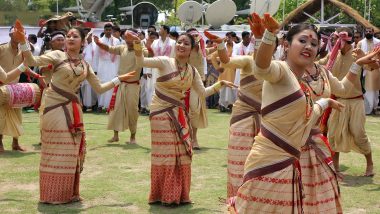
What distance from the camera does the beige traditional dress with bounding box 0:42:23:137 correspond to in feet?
31.0

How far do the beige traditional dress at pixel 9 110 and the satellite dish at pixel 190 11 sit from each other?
10938 millimetres

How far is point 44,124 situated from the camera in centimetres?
657

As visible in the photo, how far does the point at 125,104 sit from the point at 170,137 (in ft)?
14.6

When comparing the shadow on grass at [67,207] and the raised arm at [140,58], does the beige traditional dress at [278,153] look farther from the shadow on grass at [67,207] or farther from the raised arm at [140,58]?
the shadow on grass at [67,207]

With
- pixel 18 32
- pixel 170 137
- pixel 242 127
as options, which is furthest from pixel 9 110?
pixel 242 127

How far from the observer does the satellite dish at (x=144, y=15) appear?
21.1m

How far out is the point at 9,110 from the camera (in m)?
9.81

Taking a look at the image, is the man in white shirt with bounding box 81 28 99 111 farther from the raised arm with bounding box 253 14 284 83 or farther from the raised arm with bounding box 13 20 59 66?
the raised arm with bounding box 253 14 284 83

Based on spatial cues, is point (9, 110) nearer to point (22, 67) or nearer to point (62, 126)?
point (62, 126)

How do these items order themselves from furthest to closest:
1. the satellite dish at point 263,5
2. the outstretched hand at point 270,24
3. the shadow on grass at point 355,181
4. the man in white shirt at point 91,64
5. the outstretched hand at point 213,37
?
the satellite dish at point 263,5 → the man in white shirt at point 91,64 → the shadow on grass at point 355,181 → the outstretched hand at point 213,37 → the outstretched hand at point 270,24

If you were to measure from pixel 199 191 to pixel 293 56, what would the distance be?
341 centimetres

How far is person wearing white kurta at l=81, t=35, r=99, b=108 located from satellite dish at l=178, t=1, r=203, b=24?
5695mm

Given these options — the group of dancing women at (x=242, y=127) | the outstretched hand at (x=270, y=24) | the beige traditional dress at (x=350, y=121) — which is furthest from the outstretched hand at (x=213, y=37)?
the beige traditional dress at (x=350, y=121)

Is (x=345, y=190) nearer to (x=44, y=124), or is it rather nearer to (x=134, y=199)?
(x=134, y=199)
